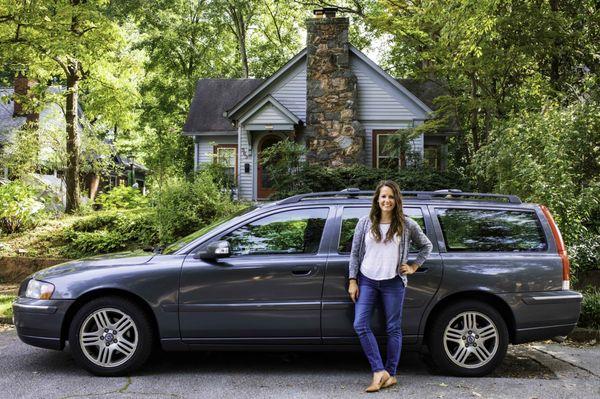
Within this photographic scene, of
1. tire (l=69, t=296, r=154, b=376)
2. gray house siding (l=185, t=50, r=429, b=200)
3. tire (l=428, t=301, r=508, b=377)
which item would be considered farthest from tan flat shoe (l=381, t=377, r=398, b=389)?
gray house siding (l=185, t=50, r=429, b=200)

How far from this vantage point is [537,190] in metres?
8.16

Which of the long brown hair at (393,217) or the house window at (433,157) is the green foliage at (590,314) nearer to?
the long brown hair at (393,217)

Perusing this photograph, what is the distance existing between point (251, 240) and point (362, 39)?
28.3 metres

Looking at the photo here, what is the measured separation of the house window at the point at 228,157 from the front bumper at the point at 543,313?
15165 millimetres

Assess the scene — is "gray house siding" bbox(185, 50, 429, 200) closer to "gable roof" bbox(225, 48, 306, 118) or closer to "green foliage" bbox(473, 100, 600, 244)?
"gable roof" bbox(225, 48, 306, 118)

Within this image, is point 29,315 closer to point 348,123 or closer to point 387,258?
point 387,258

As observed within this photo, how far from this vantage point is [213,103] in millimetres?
23250

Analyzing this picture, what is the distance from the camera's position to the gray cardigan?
16.0 ft

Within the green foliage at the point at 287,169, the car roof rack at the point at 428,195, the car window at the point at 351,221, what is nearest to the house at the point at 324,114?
the green foliage at the point at 287,169

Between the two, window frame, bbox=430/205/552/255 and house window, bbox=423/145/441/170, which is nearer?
window frame, bbox=430/205/552/255

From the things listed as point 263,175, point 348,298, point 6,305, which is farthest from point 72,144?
point 348,298

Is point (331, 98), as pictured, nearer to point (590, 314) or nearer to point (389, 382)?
point (590, 314)

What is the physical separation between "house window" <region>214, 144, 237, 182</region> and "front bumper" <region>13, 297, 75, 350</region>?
47.8 feet

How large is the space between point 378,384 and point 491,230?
1.88 meters
